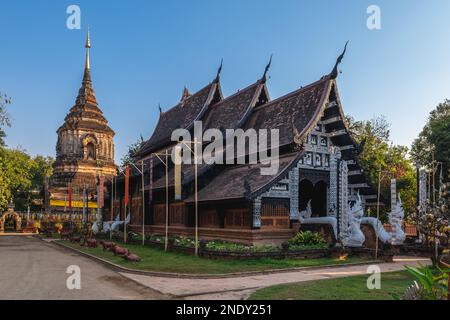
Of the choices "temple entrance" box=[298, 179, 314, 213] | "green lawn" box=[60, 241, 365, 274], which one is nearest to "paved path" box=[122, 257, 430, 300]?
"green lawn" box=[60, 241, 365, 274]

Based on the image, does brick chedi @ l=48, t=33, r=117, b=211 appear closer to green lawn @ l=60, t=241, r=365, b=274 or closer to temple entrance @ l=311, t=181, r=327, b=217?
temple entrance @ l=311, t=181, r=327, b=217

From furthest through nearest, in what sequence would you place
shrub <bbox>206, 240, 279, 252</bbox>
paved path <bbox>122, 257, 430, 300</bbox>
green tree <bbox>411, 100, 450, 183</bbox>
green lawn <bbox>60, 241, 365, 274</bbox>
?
1. green tree <bbox>411, 100, 450, 183</bbox>
2. shrub <bbox>206, 240, 279, 252</bbox>
3. green lawn <bbox>60, 241, 365, 274</bbox>
4. paved path <bbox>122, 257, 430, 300</bbox>

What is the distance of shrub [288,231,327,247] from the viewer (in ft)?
68.3

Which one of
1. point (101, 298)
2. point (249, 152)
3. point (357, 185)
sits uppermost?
point (249, 152)

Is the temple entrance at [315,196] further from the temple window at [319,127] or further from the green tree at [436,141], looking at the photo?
the green tree at [436,141]

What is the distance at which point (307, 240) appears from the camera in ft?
68.8

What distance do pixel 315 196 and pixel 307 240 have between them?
19.2 feet

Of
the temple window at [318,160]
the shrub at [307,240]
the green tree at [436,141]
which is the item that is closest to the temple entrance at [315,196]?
the temple window at [318,160]

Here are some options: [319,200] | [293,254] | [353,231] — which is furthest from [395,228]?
[293,254]

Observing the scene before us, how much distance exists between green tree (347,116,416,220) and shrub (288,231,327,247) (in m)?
19.0
